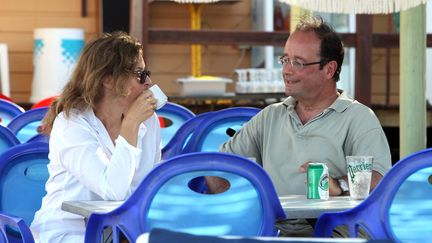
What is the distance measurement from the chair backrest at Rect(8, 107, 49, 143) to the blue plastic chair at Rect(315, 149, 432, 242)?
2934 millimetres

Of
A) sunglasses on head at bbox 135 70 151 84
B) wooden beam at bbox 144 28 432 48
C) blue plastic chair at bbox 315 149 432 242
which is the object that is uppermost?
wooden beam at bbox 144 28 432 48

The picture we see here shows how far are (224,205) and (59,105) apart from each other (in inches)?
42.7

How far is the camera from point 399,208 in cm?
372

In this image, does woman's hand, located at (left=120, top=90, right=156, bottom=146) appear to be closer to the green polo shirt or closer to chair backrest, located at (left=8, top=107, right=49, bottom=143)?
the green polo shirt

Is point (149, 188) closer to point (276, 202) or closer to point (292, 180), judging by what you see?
point (276, 202)

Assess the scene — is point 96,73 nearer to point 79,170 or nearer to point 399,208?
point 79,170

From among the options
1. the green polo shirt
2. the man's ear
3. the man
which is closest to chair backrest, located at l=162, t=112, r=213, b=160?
the man

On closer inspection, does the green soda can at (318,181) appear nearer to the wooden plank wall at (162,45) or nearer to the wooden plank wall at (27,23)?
the wooden plank wall at (162,45)

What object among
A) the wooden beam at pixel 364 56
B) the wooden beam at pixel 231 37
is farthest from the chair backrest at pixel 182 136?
the wooden beam at pixel 364 56

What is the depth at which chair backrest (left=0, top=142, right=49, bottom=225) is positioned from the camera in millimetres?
4598

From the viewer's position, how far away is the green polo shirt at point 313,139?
469 centimetres

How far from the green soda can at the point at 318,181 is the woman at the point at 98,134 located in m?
0.68

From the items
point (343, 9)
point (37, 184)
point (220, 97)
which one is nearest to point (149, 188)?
point (37, 184)

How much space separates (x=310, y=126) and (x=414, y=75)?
3.14 ft
